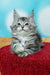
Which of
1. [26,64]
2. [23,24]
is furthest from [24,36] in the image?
[26,64]

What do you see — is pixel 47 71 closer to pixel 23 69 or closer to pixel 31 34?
pixel 23 69

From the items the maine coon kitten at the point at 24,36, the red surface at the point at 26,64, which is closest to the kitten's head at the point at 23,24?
the maine coon kitten at the point at 24,36

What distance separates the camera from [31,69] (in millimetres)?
1362

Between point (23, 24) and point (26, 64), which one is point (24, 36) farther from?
point (26, 64)

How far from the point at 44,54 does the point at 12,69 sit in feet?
0.86

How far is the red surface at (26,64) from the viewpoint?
4.38ft

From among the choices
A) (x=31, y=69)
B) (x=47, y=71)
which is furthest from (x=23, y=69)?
(x=47, y=71)

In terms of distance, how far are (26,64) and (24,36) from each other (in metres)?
0.22

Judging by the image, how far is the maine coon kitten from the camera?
1.42 meters

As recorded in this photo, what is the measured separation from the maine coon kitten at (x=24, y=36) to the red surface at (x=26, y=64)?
0.05m

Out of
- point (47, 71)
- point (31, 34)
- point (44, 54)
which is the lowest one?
point (47, 71)

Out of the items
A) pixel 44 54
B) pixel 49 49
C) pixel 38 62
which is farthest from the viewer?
pixel 49 49

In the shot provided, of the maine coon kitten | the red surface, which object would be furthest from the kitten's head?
the red surface

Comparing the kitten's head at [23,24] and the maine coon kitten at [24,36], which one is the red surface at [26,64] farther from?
the kitten's head at [23,24]
